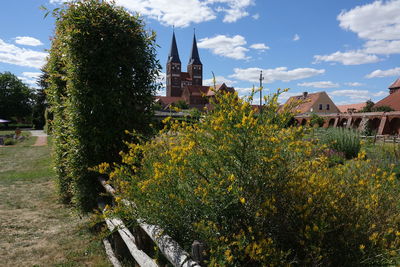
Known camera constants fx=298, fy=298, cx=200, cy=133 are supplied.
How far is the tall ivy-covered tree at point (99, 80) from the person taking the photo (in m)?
4.80

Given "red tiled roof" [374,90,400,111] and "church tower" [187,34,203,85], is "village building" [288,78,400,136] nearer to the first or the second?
"red tiled roof" [374,90,400,111]

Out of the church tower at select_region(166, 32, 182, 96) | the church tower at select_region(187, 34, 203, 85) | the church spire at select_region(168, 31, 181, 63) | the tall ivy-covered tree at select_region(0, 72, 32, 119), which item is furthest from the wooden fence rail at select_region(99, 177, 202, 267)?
the church tower at select_region(187, 34, 203, 85)

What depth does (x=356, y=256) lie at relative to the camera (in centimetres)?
234

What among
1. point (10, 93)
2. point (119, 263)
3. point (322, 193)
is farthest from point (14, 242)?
point (10, 93)

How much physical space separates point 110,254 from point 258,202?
2463 millimetres

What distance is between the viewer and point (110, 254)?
3.97 meters

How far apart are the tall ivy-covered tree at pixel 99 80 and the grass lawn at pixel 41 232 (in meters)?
0.64

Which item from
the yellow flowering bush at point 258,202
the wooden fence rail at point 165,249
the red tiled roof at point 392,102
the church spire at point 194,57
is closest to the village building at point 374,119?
the red tiled roof at point 392,102

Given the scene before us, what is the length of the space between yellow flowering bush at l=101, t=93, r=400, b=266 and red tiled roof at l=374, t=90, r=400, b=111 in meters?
42.0

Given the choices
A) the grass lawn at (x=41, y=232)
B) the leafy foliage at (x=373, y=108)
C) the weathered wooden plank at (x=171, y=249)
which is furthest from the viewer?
the leafy foliage at (x=373, y=108)

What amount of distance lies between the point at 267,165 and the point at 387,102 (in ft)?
147

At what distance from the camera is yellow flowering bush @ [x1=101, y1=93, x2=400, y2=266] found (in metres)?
2.35

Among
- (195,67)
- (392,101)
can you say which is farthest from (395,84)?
(195,67)

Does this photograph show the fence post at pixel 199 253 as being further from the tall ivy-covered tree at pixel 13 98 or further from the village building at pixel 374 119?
the tall ivy-covered tree at pixel 13 98
